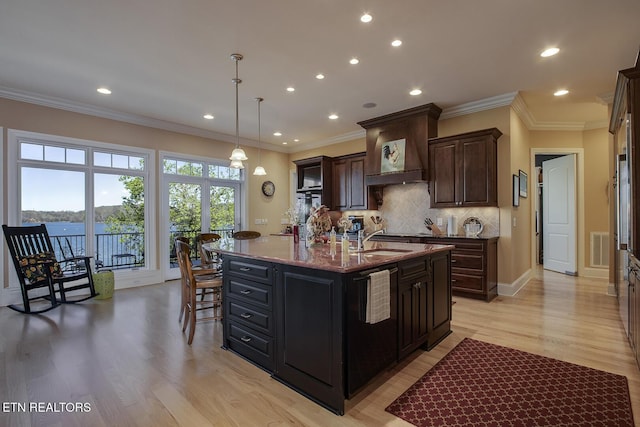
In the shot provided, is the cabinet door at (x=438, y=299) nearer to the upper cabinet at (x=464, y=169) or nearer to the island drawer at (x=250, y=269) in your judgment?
the island drawer at (x=250, y=269)

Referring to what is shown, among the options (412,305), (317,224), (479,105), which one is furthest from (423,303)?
(479,105)

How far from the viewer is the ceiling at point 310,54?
8.68 ft

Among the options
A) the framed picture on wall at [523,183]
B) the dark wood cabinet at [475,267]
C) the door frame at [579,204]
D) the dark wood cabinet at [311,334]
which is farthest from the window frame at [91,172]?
the door frame at [579,204]

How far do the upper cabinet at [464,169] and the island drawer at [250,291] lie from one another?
3.49 meters

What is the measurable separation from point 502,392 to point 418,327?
2.29 feet

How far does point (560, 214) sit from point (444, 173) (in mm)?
3401

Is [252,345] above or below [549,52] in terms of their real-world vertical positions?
below

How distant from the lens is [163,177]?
576cm

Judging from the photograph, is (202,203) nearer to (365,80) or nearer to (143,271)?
(143,271)

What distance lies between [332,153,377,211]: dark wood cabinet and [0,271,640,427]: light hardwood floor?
2619 millimetres

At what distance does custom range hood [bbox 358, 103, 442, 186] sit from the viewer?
16.4 feet

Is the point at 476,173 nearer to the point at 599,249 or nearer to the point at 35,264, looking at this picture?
the point at 599,249

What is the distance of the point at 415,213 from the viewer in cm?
549

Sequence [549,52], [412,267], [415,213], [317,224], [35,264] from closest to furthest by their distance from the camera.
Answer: [412,267] → [317,224] → [549,52] → [35,264] → [415,213]
